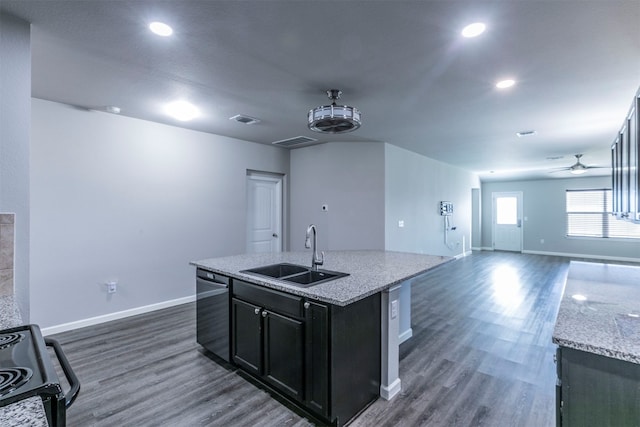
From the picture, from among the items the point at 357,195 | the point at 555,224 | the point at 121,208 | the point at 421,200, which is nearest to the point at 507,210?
the point at 555,224

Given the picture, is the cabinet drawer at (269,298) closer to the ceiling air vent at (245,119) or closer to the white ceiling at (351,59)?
the white ceiling at (351,59)

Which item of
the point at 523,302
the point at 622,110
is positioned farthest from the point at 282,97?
the point at 523,302

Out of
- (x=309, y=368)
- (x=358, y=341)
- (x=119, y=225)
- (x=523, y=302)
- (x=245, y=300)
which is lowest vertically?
(x=523, y=302)

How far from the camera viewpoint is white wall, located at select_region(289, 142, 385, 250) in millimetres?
5000

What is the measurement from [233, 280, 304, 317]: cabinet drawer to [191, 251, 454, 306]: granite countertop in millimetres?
53

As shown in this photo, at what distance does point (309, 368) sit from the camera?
1.94 m

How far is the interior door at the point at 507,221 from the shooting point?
973 cm

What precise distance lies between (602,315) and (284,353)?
1.77m

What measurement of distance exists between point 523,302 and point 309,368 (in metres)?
4.03

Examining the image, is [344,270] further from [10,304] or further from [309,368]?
[10,304]

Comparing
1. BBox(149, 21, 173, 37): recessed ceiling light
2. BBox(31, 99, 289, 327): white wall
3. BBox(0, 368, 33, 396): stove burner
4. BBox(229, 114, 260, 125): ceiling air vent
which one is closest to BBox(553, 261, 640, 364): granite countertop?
BBox(0, 368, 33, 396): stove burner

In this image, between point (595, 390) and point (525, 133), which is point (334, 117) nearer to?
point (595, 390)

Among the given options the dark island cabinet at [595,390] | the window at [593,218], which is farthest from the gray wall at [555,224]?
the dark island cabinet at [595,390]

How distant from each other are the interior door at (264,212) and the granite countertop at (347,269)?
210cm
